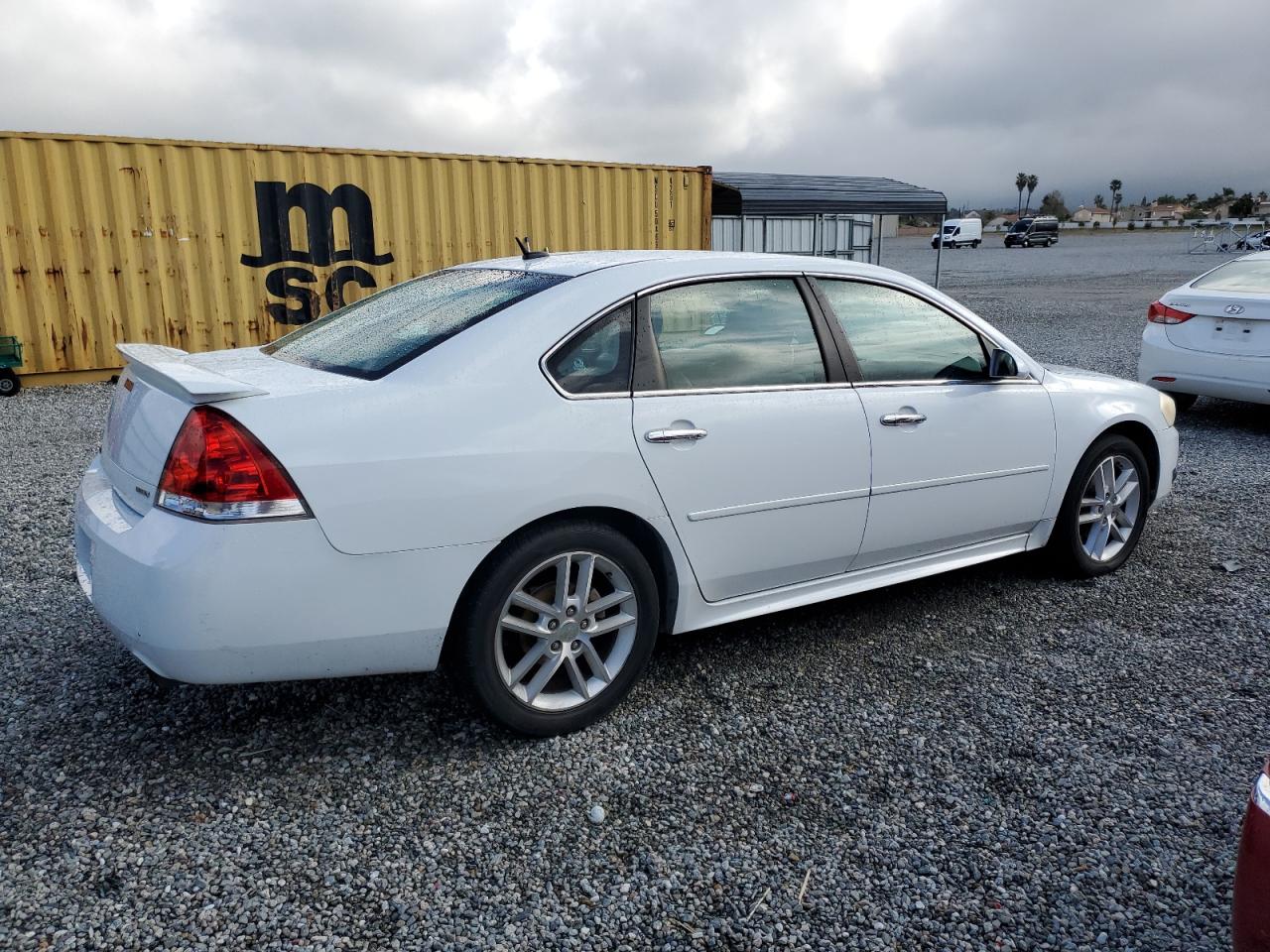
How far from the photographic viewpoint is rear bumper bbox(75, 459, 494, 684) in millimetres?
2572

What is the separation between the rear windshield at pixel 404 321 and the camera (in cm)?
308

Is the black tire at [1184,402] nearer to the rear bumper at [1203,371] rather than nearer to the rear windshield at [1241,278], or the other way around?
the rear bumper at [1203,371]

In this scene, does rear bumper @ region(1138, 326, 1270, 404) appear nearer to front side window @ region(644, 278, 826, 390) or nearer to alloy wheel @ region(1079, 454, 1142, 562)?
alloy wheel @ region(1079, 454, 1142, 562)

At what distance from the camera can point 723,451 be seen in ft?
10.6

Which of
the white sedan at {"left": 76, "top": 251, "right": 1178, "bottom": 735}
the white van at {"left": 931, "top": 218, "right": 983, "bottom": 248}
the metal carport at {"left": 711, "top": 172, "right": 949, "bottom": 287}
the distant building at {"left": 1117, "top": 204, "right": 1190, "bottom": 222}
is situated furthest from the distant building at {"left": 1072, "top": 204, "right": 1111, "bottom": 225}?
the white sedan at {"left": 76, "top": 251, "right": 1178, "bottom": 735}

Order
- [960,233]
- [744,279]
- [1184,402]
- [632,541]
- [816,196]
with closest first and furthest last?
1. [632,541]
2. [744,279]
3. [1184,402]
4. [816,196]
5. [960,233]

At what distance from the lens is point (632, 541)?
318cm

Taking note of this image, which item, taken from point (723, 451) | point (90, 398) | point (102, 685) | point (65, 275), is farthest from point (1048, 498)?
point (65, 275)

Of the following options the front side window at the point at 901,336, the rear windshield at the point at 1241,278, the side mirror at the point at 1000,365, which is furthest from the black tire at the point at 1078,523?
the rear windshield at the point at 1241,278

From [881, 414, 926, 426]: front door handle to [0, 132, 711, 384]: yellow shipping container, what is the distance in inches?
376

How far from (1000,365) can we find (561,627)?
2.15m

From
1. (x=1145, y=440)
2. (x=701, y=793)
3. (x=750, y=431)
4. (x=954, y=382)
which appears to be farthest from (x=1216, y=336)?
(x=701, y=793)

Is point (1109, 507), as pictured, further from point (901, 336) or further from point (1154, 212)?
point (1154, 212)

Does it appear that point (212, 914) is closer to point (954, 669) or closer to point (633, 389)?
point (633, 389)
